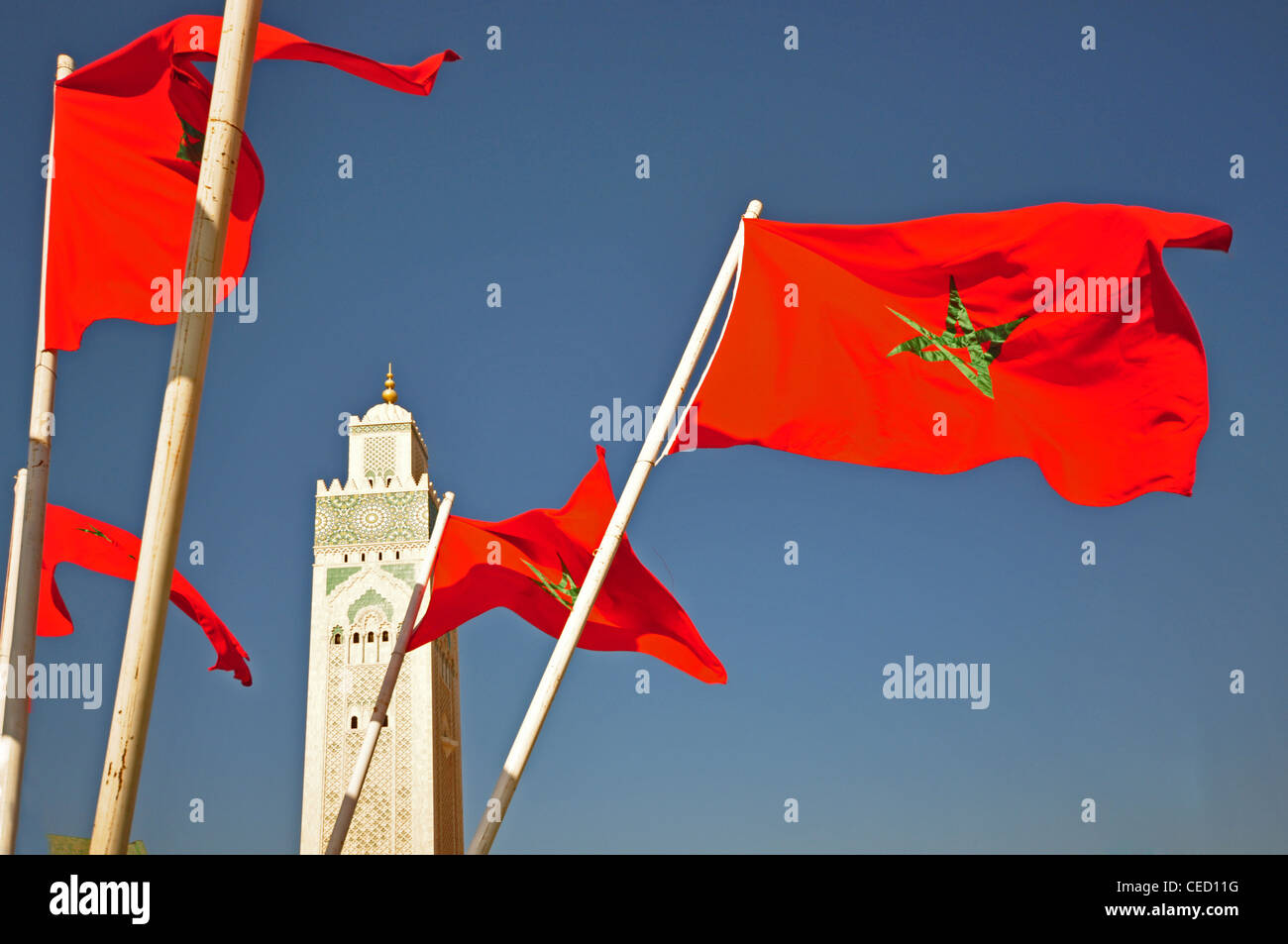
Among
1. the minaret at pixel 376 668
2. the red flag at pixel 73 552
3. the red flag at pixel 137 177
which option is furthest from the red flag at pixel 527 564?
the minaret at pixel 376 668

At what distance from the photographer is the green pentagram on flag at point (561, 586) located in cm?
728

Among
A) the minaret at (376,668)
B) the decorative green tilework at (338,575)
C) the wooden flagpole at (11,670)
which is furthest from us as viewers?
the decorative green tilework at (338,575)

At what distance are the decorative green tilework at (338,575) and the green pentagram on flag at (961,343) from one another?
67.2 feet

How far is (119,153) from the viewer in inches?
196

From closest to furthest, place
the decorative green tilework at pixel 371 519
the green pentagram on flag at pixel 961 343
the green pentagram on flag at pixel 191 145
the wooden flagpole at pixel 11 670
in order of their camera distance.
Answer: the wooden flagpole at pixel 11 670, the green pentagram on flag at pixel 191 145, the green pentagram on flag at pixel 961 343, the decorative green tilework at pixel 371 519

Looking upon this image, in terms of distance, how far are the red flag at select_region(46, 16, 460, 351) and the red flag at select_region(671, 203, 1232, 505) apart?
5.72ft

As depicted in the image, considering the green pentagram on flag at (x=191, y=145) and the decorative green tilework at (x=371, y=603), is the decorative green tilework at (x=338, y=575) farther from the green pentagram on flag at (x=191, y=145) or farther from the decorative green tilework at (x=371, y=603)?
the green pentagram on flag at (x=191, y=145)

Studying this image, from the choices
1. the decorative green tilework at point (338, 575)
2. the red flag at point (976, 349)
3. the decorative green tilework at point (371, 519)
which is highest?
the decorative green tilework at point (371, 519)

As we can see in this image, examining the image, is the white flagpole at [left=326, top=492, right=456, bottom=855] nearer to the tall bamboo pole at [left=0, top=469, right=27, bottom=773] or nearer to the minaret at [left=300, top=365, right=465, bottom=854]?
the tall bamboo pole at [left=0, top=469, right=27, bottom=773]

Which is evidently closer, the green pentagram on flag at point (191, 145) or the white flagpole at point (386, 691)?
the green pentagram on flag at point (191, 145)

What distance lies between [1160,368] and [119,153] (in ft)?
14.7
